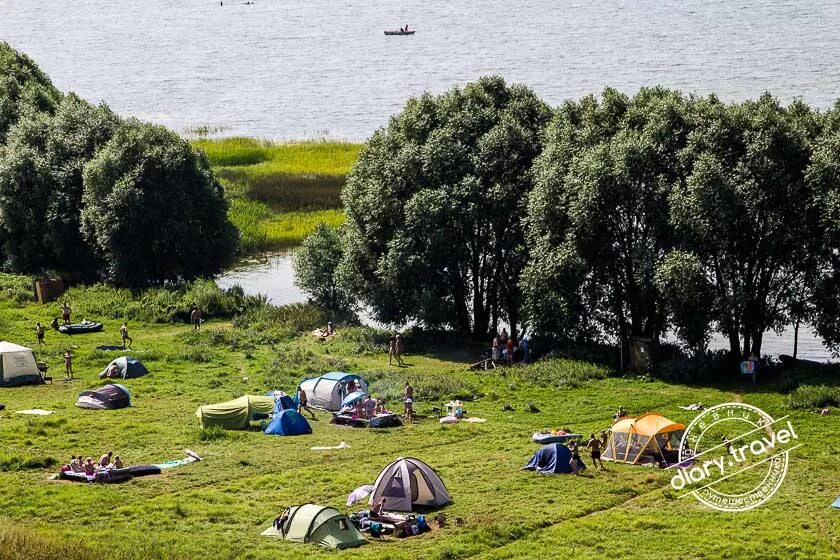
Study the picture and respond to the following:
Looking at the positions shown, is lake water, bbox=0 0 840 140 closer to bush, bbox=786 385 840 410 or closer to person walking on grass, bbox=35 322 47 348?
person walking on grass, bbox=35 322 47 348

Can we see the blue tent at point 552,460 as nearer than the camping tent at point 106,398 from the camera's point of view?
Yes

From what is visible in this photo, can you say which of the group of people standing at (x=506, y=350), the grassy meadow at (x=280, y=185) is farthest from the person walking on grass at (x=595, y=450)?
the grassy meadow at (x=280, y=185)

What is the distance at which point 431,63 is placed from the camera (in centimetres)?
15812

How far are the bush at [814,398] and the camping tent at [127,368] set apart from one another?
2661cm

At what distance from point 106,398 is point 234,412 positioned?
6.00 meters

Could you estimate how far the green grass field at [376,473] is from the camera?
1352 inches

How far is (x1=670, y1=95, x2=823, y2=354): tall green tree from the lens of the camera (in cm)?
5259

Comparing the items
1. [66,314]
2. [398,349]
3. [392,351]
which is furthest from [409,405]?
[66,314]

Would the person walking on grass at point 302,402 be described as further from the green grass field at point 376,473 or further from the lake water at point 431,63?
the lake water at point 431,63

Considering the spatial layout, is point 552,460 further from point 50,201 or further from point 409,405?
point 50,201

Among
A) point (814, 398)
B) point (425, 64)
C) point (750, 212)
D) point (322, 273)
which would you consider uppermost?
point (425, 64)

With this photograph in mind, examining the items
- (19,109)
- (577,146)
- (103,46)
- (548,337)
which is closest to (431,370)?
(548,337)

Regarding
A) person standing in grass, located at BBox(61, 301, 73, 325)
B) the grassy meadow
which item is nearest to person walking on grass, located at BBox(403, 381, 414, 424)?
person standing in grass, located at BBox(61, 301, 73, 325)

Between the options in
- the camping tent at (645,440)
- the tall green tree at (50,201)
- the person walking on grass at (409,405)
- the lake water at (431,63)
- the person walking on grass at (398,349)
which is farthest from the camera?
the lake water at (431,63)
